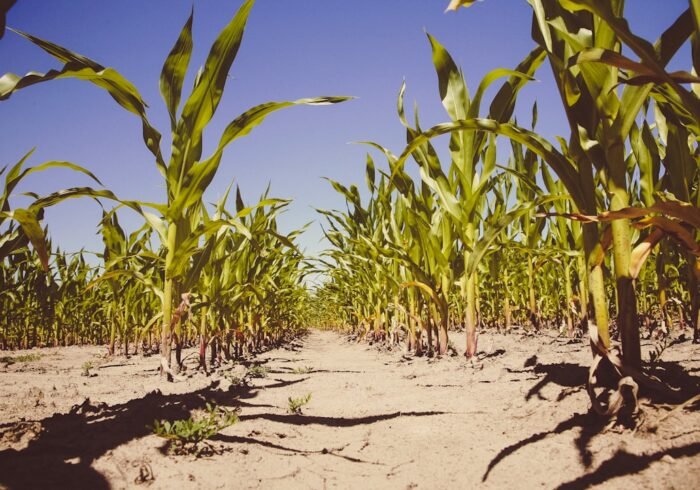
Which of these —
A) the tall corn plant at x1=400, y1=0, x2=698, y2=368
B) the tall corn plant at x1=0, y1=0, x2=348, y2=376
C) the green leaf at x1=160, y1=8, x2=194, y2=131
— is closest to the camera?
the tall corn plant at x1=400, y1=0, x2=698, y2=368

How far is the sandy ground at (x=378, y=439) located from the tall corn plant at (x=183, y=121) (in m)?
0.58

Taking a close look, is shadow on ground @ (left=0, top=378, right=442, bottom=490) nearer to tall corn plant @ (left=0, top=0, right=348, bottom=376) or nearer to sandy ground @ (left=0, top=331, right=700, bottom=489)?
sandy ground @ (left=0, top=331, right=700, bottom=489)

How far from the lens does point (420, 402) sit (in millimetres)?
1882

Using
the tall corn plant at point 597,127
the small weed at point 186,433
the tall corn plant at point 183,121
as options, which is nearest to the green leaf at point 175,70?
the tall corn plant at point 183,121

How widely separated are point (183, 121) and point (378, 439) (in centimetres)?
167

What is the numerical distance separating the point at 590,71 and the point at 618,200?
39cm

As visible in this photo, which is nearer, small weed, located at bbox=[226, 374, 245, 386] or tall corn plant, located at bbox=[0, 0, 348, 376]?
tall corn plant, located at bbox=[0, 0, 348, 376]

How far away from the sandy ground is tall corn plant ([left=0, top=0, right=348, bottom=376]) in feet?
1.90

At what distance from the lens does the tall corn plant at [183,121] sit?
1662 mm

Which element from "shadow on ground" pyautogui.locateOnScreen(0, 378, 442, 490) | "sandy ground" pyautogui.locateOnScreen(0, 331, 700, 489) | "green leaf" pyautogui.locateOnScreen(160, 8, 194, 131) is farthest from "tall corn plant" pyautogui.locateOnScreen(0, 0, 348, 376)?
"sandy ground" pyautogui.locateOnScreen(0, 331, 700, 489)

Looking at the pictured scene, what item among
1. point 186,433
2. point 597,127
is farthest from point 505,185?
point 186,433

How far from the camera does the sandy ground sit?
970 millimetres

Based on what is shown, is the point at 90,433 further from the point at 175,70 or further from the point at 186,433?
the point at 175,70

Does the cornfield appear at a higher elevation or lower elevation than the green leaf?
lower
